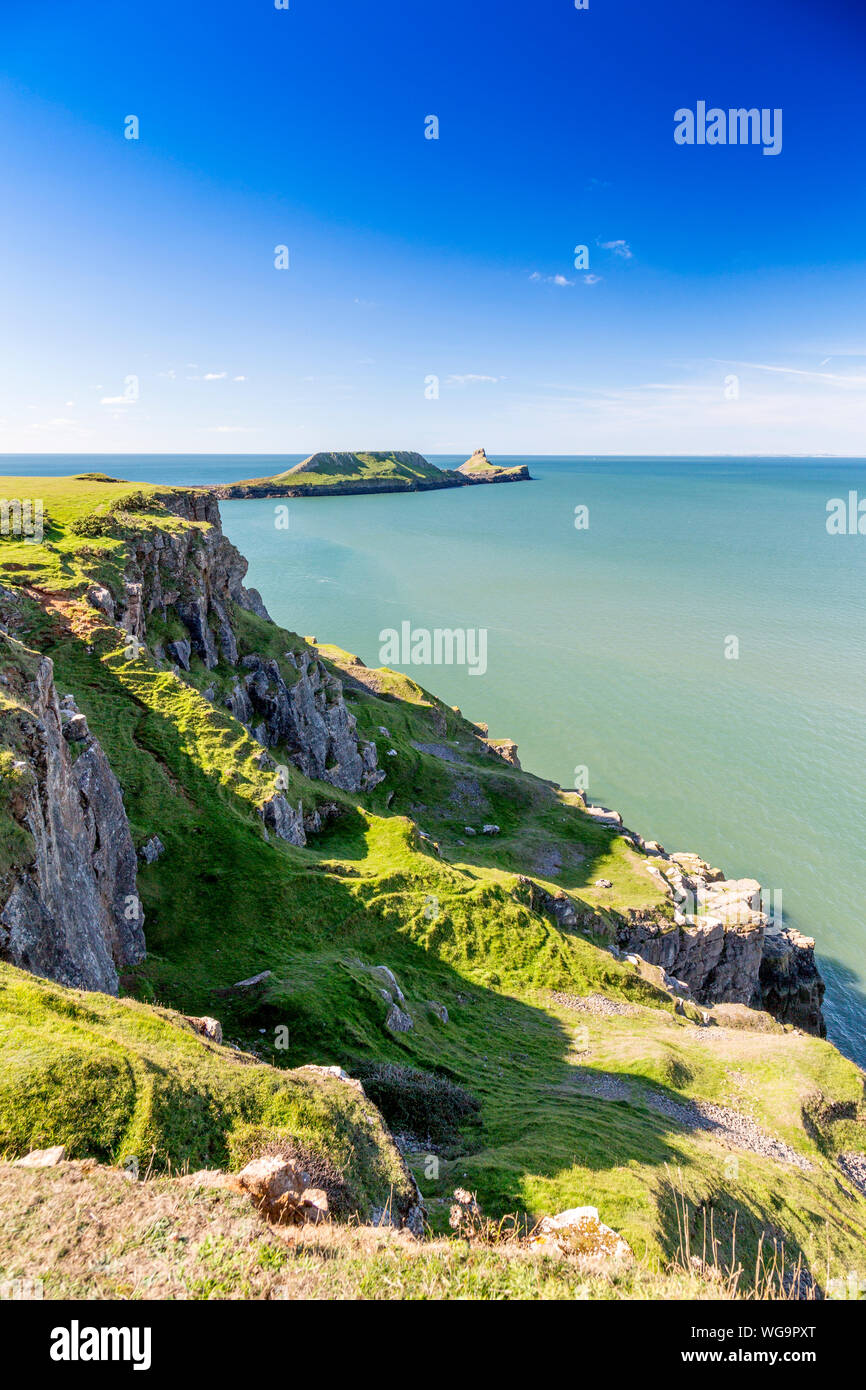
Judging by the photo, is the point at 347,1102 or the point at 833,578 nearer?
the point at 347,1102

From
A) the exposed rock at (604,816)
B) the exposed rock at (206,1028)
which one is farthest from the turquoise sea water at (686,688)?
the exposed rock at (206,1028)

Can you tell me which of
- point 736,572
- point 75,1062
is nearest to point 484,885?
point 75,1062

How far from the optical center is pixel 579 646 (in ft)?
417

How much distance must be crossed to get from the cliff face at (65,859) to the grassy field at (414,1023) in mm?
2099

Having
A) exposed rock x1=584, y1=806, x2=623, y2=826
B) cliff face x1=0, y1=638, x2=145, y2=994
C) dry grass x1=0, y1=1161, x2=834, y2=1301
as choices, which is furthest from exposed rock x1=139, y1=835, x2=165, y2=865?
exposed rock x1=584, y1=806, x2=623, y2=826

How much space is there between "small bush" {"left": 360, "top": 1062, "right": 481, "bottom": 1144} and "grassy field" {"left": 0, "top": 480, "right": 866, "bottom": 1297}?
32 centimetres

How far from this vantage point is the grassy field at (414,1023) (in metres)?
13.4

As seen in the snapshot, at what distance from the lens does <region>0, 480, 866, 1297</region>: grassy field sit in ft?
44.1

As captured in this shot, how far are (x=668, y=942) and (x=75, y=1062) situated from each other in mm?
46594

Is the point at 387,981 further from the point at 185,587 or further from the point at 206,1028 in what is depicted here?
the point at 185,587

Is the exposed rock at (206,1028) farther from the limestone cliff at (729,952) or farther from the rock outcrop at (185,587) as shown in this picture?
the limestone cliff at (729,952)

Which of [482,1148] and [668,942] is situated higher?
[482,1148]

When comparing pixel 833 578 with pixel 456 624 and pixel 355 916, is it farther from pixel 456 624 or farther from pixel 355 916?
pixel 355 916
